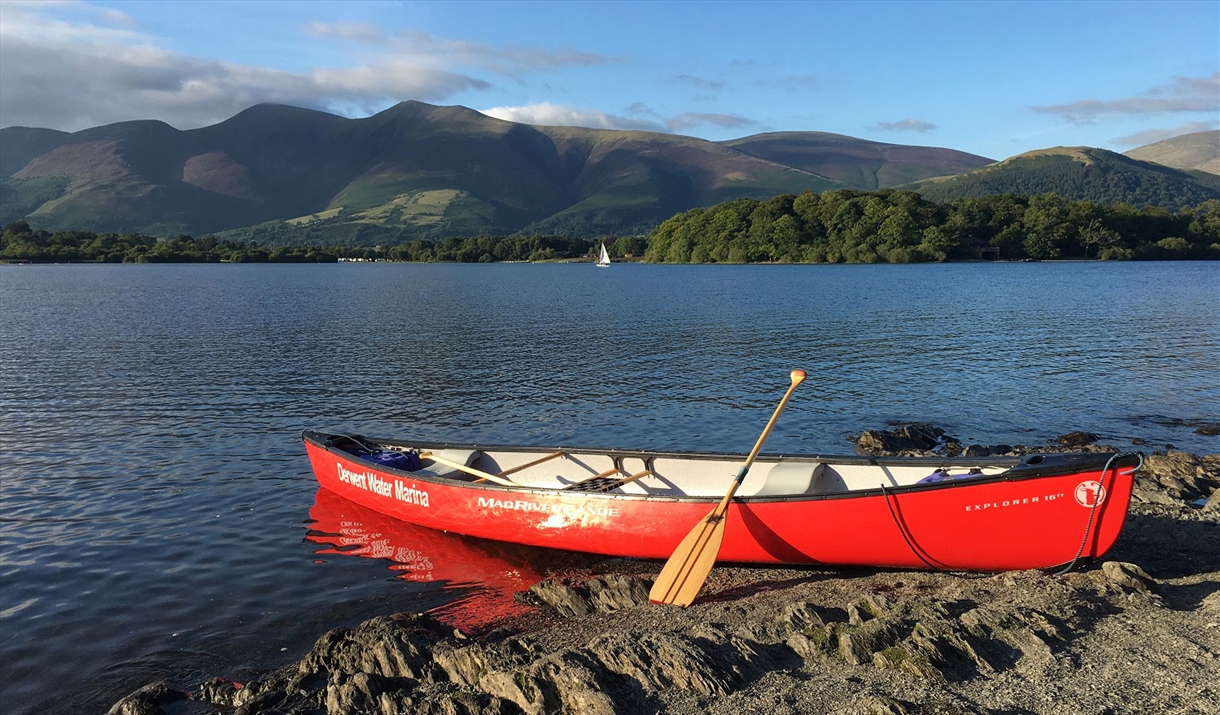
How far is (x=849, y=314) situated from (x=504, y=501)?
43502 millimetres

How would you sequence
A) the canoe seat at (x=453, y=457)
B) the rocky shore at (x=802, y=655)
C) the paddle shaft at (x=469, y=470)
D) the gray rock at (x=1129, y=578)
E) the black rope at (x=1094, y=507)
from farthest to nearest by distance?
the canoe seat at (x=453, y=457), the paddle shaft at (x=469, y=470), the black rope at (x=1094, y=507), the gray rock at (x=1129, y=578), the rocky shore at (x=802, y=655)

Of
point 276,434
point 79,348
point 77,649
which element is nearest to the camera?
point 77,649

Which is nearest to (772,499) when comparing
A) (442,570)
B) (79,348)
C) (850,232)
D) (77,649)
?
(442,570)

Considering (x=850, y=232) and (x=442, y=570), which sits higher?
(x=850, y=232)

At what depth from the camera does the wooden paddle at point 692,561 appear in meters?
10.6

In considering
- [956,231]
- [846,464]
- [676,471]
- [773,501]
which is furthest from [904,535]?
[956,231]

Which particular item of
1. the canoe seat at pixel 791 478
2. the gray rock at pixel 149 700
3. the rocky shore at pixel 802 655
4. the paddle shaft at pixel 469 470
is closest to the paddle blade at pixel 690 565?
the rocky shore at pixel 802 655

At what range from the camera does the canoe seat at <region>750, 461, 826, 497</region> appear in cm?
1259

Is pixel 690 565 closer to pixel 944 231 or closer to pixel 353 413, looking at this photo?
pixel 353 413

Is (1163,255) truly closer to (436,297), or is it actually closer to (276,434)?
(436,297)

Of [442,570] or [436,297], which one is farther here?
[436,297]

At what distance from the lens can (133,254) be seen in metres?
182

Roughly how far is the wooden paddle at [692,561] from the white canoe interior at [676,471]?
633 millimetres

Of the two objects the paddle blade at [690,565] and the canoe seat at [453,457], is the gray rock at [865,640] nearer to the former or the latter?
the paddle blade at [690,565]
